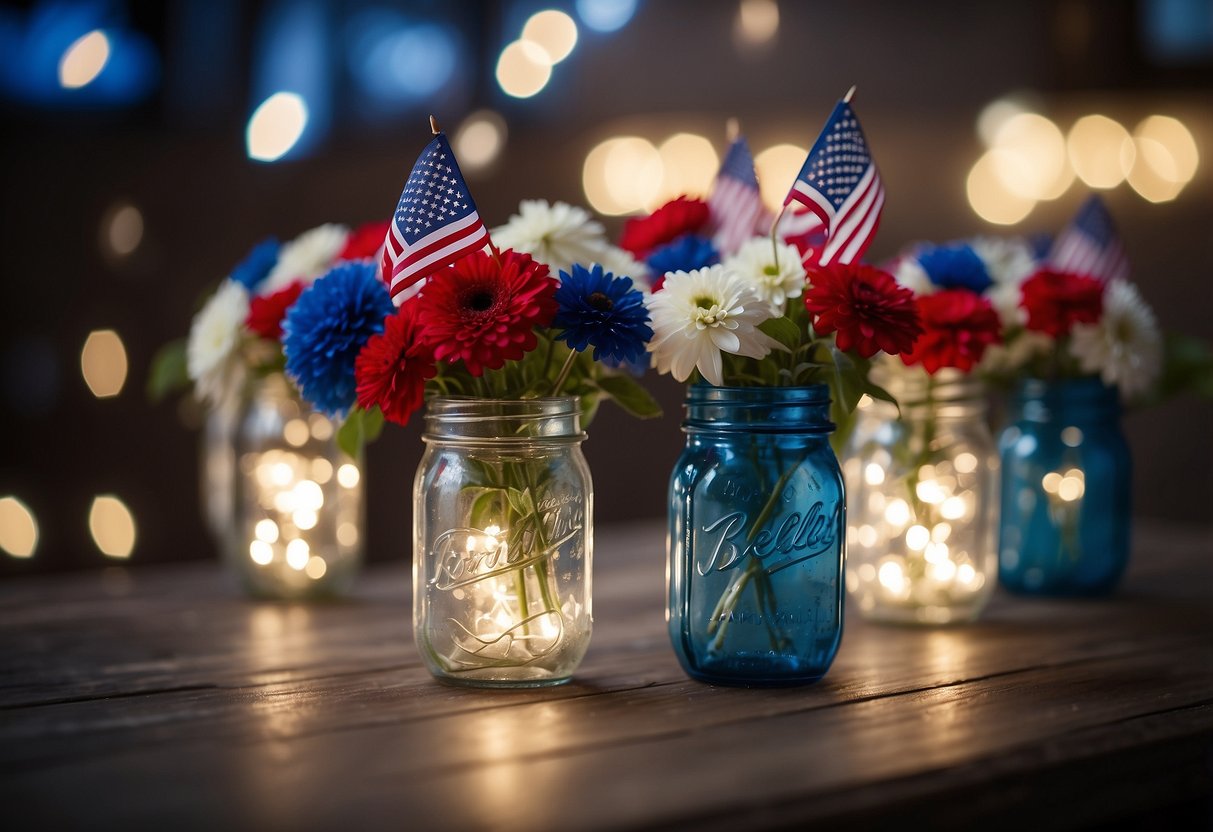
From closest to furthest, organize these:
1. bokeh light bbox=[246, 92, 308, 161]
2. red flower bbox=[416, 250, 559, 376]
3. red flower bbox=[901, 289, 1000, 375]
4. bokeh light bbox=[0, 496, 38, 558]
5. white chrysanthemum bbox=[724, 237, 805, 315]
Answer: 1. red flower bbox=[416, 250, 559, 376]
2. white chrysanthemum bbox=[724, 237, 805, 315]
3. red flower bbox=[901, 289, 1000, 375]
4. bokeh light bbox=[0, 496, 38, 558]
5. bokeh light bbox=[246, 92, 308, 161]

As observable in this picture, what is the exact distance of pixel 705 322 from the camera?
898 mm

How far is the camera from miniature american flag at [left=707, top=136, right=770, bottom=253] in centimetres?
115

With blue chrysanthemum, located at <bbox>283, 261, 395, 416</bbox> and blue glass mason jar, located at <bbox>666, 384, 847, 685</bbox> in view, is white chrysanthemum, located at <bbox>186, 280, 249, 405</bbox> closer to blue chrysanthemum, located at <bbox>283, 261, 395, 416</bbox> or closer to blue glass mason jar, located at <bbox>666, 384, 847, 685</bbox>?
blue chrysanthemum, located at <bbox>283, 261, 395, 416</bbox>

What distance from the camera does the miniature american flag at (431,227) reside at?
91cm

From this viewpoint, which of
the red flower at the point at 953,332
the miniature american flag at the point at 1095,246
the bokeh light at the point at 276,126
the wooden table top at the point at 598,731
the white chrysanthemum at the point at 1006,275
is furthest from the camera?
the bokeh light at the point at 276,126

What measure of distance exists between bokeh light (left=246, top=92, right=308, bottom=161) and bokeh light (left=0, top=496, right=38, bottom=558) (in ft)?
2.56

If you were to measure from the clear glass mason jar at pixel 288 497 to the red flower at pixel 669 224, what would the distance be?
0.39 m

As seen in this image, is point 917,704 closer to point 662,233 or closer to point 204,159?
point 662,233

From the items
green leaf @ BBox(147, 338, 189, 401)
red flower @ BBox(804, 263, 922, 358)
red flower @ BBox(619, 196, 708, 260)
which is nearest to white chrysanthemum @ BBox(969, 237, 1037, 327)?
red flower @ BBox(619, 196, 708, 260)

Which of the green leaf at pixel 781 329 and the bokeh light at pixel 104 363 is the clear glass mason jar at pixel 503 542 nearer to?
the green leaf at pixel 781 329

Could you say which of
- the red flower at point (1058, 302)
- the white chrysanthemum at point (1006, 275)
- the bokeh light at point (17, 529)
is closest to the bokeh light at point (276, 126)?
the bokeh light at point (17, 529)

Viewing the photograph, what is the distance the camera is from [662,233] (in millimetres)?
1178

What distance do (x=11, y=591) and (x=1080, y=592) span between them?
1.17 meters

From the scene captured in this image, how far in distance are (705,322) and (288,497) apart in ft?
2.00
